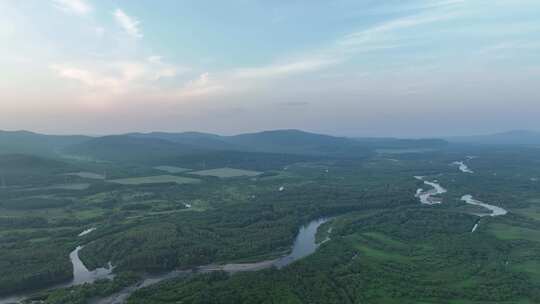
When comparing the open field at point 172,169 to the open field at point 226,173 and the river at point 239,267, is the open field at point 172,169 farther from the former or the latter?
the river at point 239,267

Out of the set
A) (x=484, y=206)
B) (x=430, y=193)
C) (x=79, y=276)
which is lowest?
(x=484, y=206)

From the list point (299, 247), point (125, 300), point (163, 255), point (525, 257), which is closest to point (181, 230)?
point (163, 255)

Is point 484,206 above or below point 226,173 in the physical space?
below

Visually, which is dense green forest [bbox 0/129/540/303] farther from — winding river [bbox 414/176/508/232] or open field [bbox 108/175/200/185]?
open field [bbox 108/175/200/185]

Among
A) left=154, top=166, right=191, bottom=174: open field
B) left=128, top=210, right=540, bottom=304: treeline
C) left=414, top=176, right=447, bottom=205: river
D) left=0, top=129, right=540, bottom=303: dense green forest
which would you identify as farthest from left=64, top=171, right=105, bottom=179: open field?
left=414, top=176, right=447, bottom=205: river

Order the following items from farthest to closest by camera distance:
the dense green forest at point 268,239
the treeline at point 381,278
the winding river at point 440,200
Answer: the winding river at point 440,200, the dense green forest at point 268,239, the treeline at point 381,278

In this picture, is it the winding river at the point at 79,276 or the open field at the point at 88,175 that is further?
the open field at the point at 88,175

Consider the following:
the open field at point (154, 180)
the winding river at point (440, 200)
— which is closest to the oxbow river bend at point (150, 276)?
the winding river at point (440, 200)

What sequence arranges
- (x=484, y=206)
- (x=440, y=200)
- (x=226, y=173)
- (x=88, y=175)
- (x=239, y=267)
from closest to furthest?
(x=239, y=267), (x=484, y=206), (x=440, y=200), (x=88, y=175), (x=226, y=173)

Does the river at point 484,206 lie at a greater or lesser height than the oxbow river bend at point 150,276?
lesser

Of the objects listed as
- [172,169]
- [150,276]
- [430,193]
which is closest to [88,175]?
[172,169]

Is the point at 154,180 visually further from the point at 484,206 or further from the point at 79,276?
the point at 484,206
